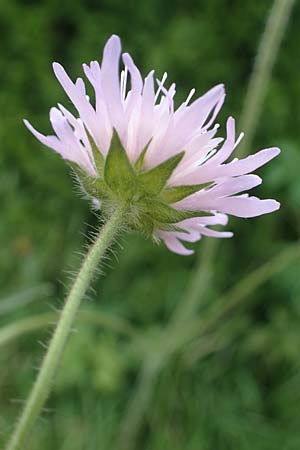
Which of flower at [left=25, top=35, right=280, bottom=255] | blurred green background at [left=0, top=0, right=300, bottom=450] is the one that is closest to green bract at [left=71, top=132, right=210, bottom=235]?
flower at [left=25, top=35, right=280, bottom=255]

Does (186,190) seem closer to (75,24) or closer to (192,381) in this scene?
(192,381)

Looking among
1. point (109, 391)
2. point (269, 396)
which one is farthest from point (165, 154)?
point (269, 396)

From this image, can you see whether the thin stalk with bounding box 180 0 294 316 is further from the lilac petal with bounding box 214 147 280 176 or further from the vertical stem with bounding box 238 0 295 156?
the lilac petal with bounding box 214 147 280 176

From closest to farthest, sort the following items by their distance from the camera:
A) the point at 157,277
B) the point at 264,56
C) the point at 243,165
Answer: the point at 243,165
the point at 264,56
the point at 157,277

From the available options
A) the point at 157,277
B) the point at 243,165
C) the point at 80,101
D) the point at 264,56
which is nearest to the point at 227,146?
the point at 243,165

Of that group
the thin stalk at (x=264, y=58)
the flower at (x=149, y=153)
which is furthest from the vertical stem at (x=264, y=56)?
the flower at (x=149, y=153)

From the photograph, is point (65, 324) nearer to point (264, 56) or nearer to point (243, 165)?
point (243, 165)

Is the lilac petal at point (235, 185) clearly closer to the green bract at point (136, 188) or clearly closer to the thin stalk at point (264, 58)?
the green bract at point (136, 188)
